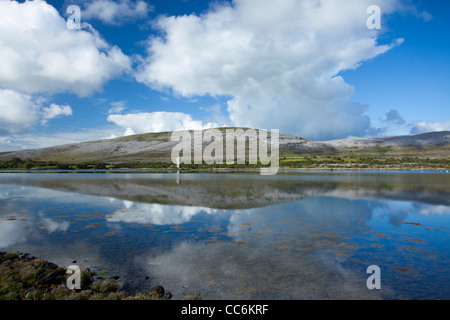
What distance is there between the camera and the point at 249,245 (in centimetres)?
1388

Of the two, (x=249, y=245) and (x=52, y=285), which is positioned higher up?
(x=52, y=285)

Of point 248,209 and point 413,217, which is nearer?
point 413,217

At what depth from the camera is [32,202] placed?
27.6 m

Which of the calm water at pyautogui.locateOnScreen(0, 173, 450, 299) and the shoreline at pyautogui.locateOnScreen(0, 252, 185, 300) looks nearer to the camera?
the shoreline at pyautogui.locateOnScreen(0, 252, 185, 300)

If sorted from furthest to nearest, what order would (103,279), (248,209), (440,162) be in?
(440,162), (248,209), (103,279)

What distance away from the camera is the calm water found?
9.42 metres

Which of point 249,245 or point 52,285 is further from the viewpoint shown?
point 249,245

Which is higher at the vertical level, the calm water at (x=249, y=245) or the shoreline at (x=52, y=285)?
the shoreline at (x=52, y=285)

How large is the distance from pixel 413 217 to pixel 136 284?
2119cm

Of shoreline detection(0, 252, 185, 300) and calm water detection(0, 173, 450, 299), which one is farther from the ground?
shoreline detection(0, 252, 185, 300)

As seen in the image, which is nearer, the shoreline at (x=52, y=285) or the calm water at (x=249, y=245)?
the shoreline at (x=52, y=285)

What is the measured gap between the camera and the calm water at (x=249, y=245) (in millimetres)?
9422

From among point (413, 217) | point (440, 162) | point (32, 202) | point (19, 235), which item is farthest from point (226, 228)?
point (440, 162)
